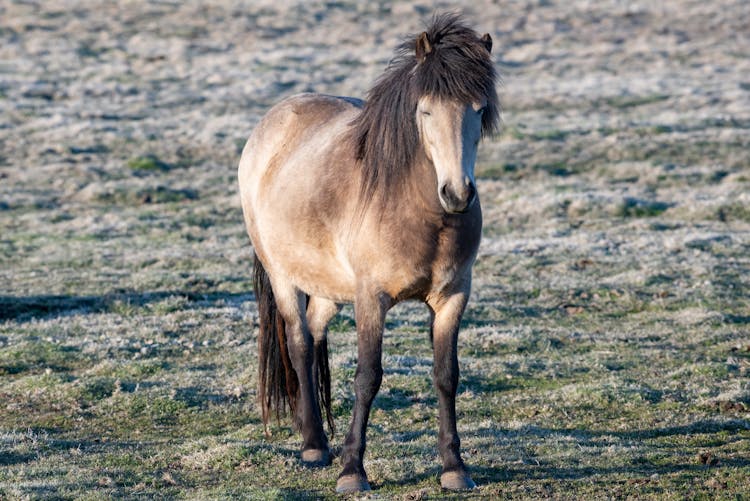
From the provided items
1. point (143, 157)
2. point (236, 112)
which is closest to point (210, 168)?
point (143, 157)

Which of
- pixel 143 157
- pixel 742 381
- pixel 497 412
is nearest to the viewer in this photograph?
pixel 497 412

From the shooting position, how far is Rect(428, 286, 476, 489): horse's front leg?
8133 millimetres

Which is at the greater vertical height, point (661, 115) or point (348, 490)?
point (348, 490)

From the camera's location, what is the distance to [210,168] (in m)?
32.2

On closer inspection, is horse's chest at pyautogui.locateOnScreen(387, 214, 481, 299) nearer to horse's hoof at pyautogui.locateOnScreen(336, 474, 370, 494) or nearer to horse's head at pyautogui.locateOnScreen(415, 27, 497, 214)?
horse's head at pyautogui.locateOnScreen(415, 27, 497, 214)

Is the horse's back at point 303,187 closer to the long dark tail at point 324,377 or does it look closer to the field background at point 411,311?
the long dark tail at point 324,377

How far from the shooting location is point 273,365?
10266 millimetres

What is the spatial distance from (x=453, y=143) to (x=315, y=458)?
3.41m

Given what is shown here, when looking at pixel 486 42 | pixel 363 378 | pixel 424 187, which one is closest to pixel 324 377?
pixel 363 378

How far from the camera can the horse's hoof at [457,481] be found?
8.11 metres

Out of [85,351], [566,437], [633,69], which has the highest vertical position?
[566,437]

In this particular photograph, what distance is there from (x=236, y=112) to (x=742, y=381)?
33.5 meters

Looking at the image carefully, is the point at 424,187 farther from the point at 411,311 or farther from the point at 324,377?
the point at 411,311

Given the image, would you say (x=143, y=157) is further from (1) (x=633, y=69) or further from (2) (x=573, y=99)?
(1) (x=633, y=69)
